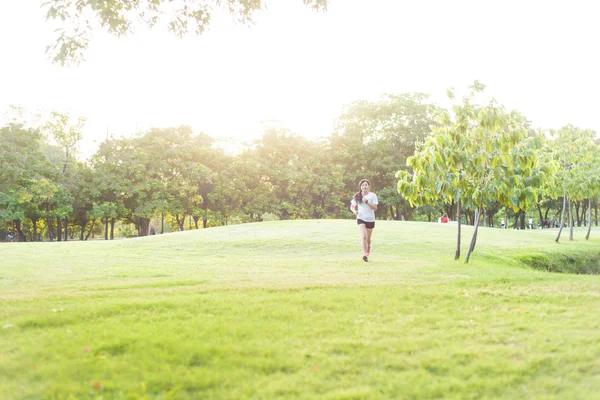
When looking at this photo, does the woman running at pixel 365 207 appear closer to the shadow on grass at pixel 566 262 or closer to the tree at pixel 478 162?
the tree at pixel 478 162

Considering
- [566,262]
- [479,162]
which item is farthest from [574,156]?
[479,162]

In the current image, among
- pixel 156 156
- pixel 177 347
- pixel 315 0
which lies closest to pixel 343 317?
pixel 177 347

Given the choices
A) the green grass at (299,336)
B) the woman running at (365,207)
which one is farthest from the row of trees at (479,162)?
the green grass at (299,336)

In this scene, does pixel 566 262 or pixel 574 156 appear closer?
pixel 566 262

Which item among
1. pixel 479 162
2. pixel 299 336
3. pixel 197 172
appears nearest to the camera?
pixel 299 336

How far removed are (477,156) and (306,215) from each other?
42.2 metres

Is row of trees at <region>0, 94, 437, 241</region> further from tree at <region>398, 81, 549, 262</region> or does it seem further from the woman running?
tree at <region>398, 81, 549, 262</region>

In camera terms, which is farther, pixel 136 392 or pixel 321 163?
pixel 321 163

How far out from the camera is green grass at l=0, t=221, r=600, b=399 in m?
4.75

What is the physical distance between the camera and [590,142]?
28.2 metres

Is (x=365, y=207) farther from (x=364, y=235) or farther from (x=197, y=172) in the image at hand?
(x=197, y=172)

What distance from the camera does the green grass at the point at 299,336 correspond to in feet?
15.6

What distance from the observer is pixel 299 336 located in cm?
635

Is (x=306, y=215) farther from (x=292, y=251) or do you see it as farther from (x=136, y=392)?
(x=136, y=392)
